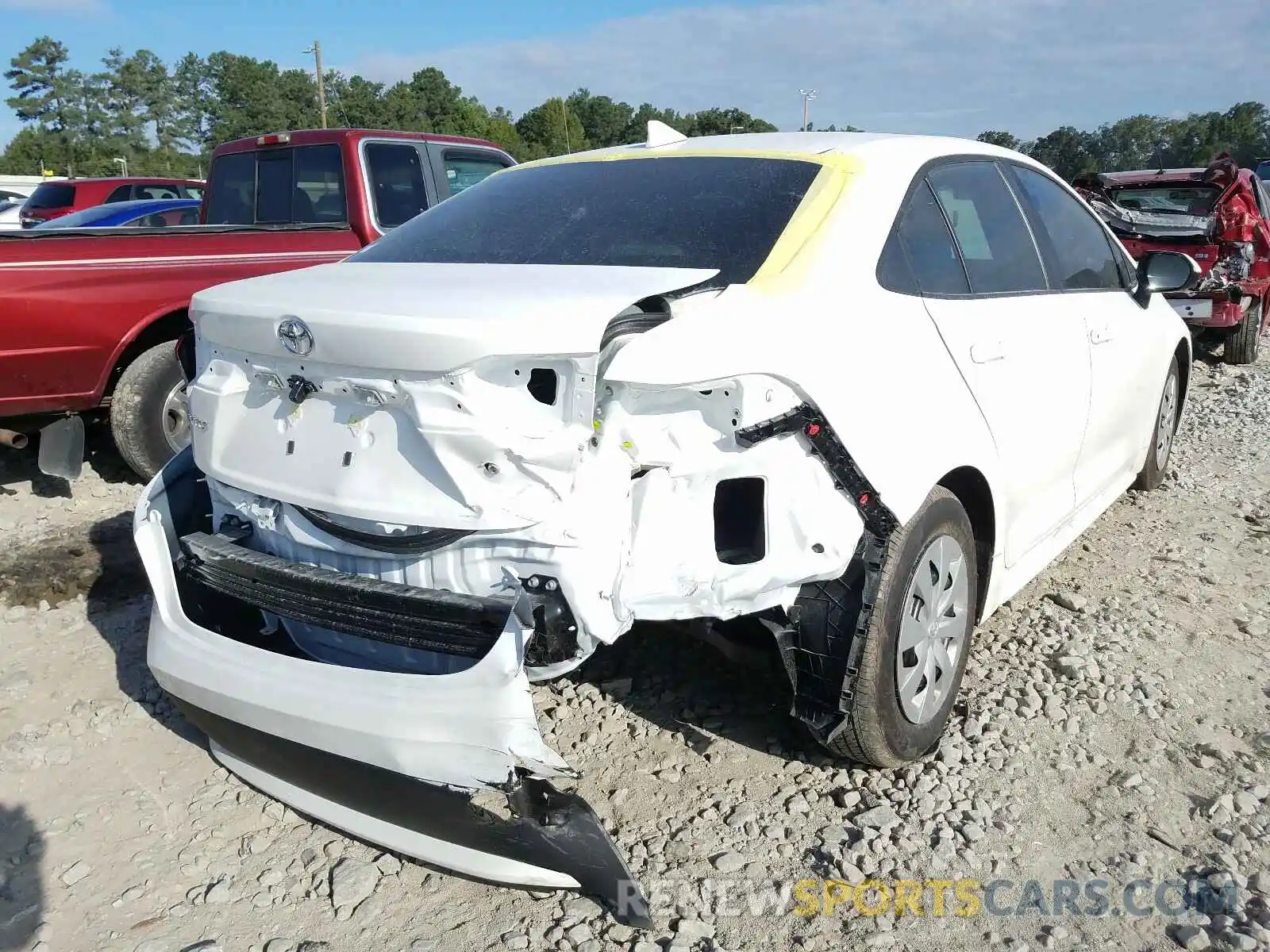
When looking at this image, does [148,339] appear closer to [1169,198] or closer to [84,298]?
[84,298]

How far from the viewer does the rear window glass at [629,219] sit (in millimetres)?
2676

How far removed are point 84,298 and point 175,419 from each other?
776mm

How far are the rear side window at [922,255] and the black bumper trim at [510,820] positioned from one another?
1.56 meters

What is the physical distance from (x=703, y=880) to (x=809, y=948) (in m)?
0.30

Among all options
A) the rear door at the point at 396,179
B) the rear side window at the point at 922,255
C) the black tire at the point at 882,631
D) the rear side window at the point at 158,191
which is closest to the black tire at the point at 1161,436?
the rear side window at the point at 922,255

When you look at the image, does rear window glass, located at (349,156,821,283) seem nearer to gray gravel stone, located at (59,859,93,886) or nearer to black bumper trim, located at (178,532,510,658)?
black bumper trim, located at (178,532,510,658)

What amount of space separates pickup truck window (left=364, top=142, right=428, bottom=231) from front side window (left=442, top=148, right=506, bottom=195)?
244 mm

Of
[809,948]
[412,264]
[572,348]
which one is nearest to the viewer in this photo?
[572,348]

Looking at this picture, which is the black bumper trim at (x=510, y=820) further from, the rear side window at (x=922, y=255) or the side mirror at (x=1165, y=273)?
the side mirror at (x=1165, y=273)

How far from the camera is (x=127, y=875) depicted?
2469mm

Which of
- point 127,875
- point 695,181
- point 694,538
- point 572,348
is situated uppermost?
point 695,181

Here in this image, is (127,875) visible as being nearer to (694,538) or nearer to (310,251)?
(694,538)

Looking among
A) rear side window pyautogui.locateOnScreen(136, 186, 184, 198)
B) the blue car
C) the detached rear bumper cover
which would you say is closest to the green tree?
rear side window pyautogui.locateOnScreen(136, 186, 184, 198)

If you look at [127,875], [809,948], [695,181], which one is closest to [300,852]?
[127,875]
